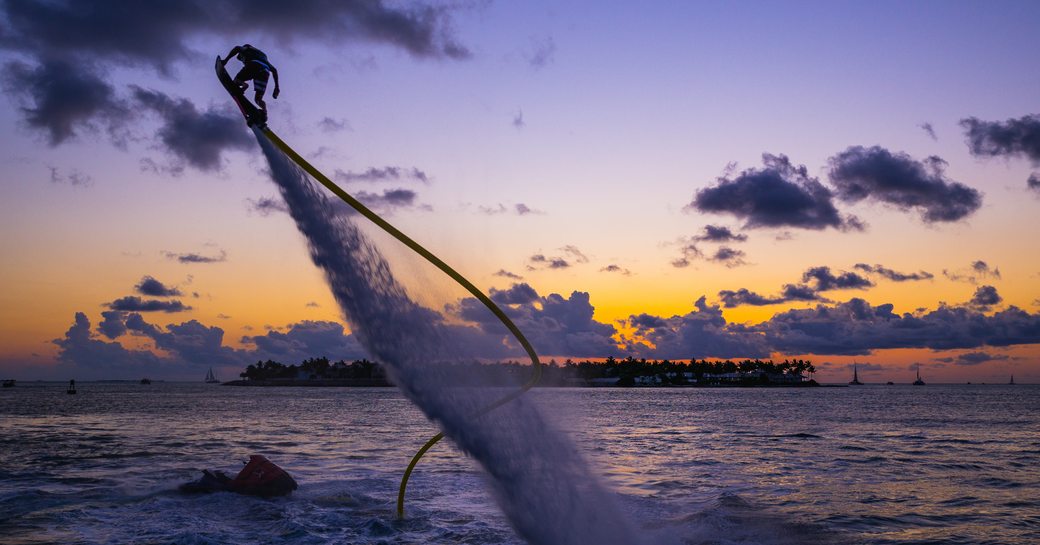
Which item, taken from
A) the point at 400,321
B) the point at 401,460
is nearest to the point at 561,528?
the point at 400,321

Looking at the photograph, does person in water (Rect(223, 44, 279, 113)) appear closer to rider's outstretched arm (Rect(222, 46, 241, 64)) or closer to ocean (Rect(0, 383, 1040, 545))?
rider's outstretched arm (Rect(222, 46, 241, 64))

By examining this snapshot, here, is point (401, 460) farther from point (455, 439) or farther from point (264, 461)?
point (455, 439)

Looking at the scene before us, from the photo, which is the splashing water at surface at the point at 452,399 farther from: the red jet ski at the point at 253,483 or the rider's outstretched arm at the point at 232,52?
the red jet ski at the point at 253,483

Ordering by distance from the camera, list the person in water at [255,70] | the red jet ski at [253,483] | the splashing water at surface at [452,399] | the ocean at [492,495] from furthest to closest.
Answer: the red jet ski at [253,483] < the ocean at [492,495] < the splashing water at surface at [452,399] < the person in water at [255,70]

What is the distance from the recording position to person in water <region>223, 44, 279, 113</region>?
10641 millimetres

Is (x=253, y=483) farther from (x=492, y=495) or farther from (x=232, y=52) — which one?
(x=232, y=52)

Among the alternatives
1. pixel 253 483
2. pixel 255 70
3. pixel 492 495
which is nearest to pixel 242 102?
pixel 255 70

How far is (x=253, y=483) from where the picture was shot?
23.5 m

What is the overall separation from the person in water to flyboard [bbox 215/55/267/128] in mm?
86

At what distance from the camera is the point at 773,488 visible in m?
26.4

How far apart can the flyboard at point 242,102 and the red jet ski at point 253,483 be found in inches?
618

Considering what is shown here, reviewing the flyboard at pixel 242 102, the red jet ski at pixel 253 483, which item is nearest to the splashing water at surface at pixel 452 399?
the flyboard at pixel 242 102

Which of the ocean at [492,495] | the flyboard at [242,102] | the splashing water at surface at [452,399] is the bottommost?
the ocean at [492,495]

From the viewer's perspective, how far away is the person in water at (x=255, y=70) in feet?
34.9
